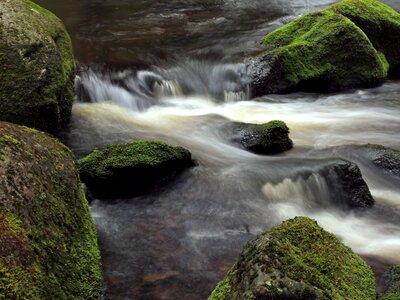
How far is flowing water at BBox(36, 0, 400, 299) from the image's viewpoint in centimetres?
496

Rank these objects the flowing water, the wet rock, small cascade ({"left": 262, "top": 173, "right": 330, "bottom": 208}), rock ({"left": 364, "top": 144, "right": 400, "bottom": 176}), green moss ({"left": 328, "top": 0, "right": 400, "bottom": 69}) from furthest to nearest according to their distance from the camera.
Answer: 1. green moss ({"left": 328, "top": 0, "right": 400, "bottom": 69})
2. rock ({"left": 364, "top": 144, "right": 400, "bottom": 176})
3. small cascade ({"left": 262, "top": 173, "right": 330, "bottom": 208})
4. the flowing water
5. the wet rock

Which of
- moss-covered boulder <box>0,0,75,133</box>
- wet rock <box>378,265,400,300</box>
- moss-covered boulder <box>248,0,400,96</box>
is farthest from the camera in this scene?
moss-covered boulder <box>248,0,400,96</box>

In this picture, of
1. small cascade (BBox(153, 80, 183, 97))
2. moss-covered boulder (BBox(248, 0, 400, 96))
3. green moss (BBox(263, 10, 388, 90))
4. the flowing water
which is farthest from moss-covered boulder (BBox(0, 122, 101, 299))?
green moss (BBox(263, 10, 388, 90))

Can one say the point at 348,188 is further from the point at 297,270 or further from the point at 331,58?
the point at 331,58

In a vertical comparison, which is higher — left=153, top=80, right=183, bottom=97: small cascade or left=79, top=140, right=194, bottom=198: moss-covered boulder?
left=153, top=80, right=183, bottom=97: small cascade

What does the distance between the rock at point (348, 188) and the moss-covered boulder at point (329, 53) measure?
170 inches

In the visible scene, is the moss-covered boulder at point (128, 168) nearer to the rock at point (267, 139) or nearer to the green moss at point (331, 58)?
the rock at point (267, 139)

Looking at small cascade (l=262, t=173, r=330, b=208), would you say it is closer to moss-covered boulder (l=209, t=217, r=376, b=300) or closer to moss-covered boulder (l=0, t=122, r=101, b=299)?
moss-covered boulder (l=209, t=217, r=376, b=300)

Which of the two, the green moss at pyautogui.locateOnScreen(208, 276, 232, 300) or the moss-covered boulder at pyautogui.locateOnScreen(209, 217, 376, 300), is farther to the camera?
the green moss at pyautogui.locateOnScreen(208, 276, 232, 300)

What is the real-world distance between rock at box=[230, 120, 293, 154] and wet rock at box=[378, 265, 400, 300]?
3187mm

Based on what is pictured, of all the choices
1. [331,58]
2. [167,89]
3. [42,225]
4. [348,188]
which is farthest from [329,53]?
[42,225]

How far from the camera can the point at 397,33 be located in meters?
12.0

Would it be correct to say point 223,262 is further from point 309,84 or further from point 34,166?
point 309,84

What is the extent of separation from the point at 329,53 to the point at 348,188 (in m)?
5.30
